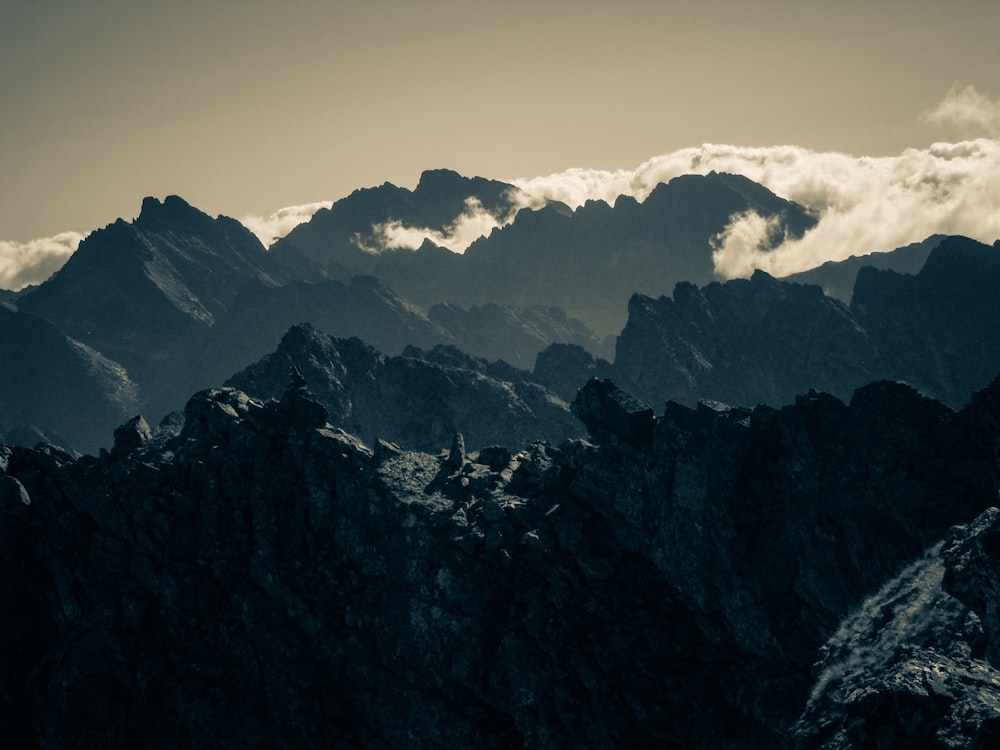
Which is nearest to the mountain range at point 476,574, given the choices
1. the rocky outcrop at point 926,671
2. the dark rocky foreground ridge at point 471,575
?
the dark rocky foreground ridge at point 471,575

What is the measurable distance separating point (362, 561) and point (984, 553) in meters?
56.7

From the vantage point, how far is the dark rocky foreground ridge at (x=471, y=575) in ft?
229

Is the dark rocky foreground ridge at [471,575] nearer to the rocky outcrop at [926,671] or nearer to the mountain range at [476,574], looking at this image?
the mountain range at [476,574]

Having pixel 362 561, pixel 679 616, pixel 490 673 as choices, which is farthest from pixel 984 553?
pixel 362 561

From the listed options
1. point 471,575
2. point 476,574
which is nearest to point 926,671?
point 476,574

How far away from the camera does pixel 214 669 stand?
3063 inches

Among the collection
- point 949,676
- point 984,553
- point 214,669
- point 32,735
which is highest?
point 984,553

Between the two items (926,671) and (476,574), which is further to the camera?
(476,574)

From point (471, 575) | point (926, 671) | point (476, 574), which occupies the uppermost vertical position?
point (926, 671)

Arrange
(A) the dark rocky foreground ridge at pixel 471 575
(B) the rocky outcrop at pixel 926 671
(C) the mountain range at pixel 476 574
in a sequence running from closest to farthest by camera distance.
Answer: (B) the rocky outcrop at pixel 926 671 → (C) the mountain range at pixel 476 574 → (A) the dark rocky foreground ridge at pixel 471 575

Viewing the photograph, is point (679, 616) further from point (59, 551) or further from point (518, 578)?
point (59, 551)

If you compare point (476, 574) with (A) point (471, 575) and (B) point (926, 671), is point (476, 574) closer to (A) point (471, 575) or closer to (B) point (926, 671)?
(A) point (471, 575)

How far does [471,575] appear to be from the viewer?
80000 mm

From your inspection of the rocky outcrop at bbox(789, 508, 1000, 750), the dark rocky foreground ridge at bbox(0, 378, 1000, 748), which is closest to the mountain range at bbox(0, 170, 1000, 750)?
the dark rocky foreground ridge at bbox(0, 378, 1000, 748)
